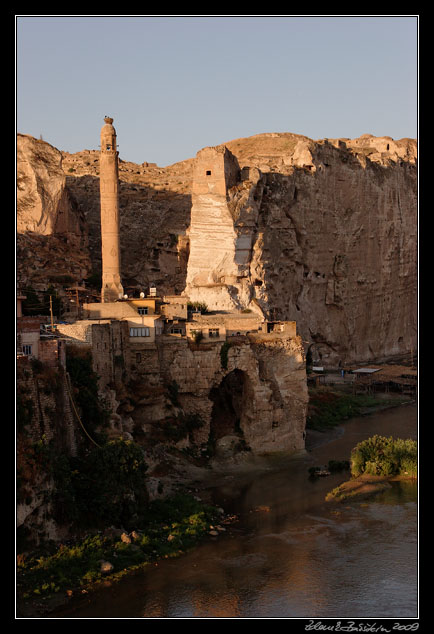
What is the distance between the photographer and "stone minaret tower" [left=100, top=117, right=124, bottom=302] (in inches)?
1667

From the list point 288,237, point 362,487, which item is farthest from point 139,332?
point 288,237

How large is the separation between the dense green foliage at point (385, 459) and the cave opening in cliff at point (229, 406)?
4.67m

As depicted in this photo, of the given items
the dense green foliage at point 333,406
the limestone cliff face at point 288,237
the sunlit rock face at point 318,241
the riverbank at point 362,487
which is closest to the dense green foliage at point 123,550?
the riverbank at point 362,487

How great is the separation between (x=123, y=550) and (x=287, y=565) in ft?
14.8

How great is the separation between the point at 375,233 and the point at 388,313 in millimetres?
6370

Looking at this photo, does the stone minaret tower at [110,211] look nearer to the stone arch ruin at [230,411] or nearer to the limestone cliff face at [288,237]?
the limestone cliff face at [288,237]

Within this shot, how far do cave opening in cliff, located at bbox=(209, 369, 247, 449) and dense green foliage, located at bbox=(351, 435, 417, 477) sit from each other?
15.3 feet

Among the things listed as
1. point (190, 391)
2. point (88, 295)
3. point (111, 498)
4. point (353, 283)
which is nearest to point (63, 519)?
point (111, 498)

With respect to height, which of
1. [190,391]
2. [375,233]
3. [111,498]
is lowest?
[111,498]

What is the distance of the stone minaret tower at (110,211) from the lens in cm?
4234

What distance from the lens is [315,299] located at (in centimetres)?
6075

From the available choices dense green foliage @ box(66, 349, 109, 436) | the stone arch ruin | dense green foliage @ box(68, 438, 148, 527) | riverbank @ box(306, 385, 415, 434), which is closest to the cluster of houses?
dense green foliage @ box(66, 349, 109, 436)

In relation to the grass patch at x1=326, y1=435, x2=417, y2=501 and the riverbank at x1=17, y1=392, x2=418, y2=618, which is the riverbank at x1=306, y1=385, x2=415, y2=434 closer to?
the grass patch at x1=326, y1=435, x2=417, y2=501

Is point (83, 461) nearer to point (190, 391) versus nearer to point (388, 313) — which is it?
point (190, 391)
